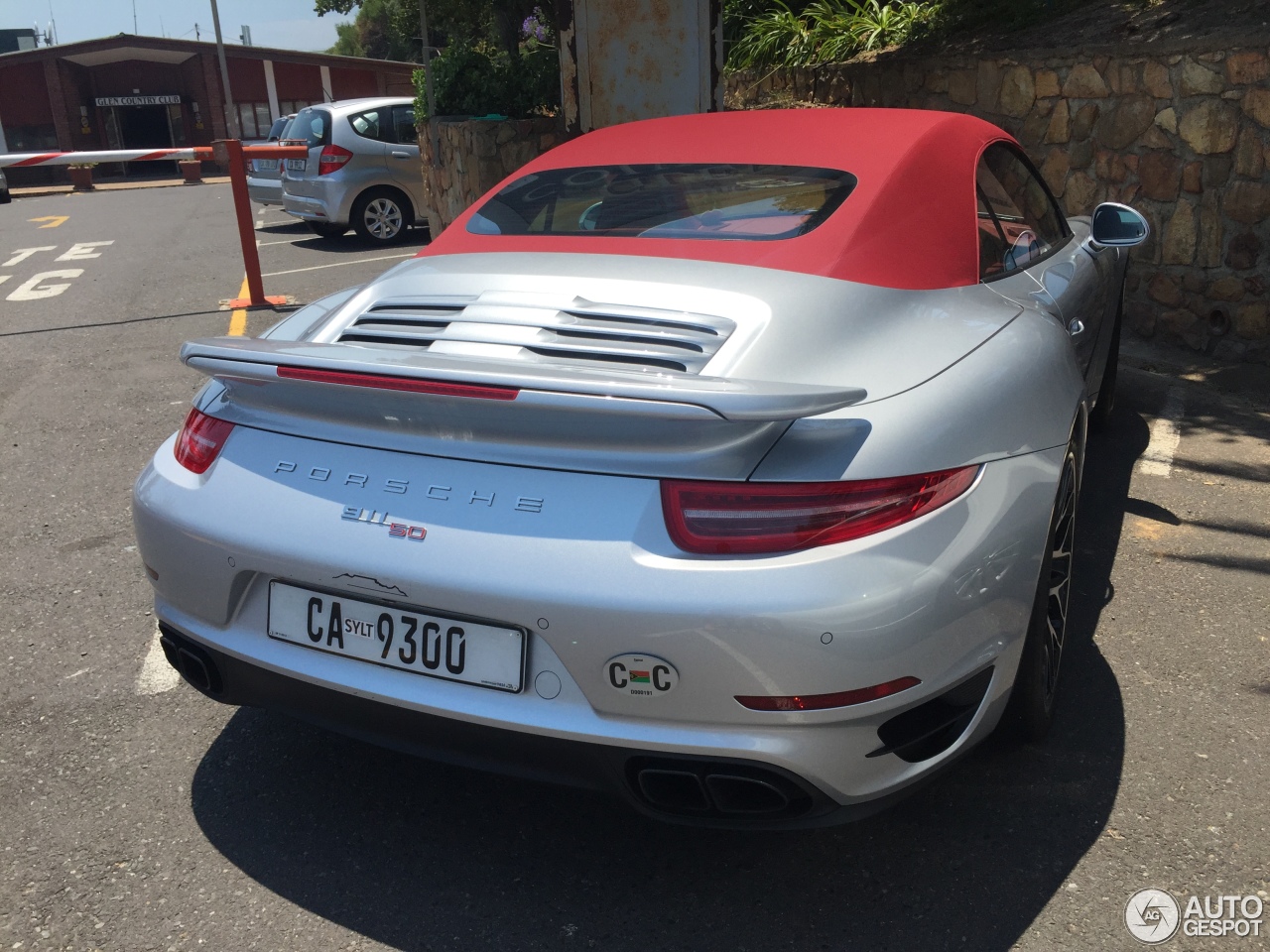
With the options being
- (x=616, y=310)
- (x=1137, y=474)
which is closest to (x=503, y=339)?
(x=616, y=310)

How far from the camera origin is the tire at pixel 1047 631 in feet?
7.93

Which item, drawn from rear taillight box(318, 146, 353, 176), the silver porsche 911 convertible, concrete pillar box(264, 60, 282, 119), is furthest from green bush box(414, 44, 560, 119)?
concrete pillar box(264, 60, 282, 119)

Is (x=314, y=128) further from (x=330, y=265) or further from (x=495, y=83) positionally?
(x=495, y=83)

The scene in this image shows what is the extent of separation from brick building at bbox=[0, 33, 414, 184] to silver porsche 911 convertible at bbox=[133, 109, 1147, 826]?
45899mm

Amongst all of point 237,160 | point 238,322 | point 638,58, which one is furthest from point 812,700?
point 237,160

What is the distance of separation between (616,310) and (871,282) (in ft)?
2.00

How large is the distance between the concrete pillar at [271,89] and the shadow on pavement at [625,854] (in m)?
47.6

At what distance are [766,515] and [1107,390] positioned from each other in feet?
12.2

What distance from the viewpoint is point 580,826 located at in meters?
2.53

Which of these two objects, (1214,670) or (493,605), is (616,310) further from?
(1214,670)

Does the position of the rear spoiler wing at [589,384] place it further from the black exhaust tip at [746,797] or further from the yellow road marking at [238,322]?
the yellow road marking at [238,322]

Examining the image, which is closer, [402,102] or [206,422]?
[206,422]

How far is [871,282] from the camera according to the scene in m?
2.54

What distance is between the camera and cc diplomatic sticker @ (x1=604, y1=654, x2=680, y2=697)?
193 cm
